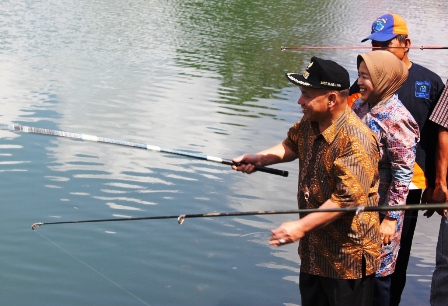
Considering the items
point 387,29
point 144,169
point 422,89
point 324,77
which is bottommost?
point 144,169

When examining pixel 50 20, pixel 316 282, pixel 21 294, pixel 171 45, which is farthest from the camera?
pixel 50 20

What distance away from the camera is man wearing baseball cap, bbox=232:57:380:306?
10.8 ft

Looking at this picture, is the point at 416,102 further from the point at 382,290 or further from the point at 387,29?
the point at 382,290

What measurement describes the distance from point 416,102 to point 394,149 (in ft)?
1.73

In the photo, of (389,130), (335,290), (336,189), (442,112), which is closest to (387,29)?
(442,112)

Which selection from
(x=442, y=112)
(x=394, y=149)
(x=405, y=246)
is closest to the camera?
(x=394, y=149)

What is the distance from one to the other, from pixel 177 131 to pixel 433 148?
4.72 metres

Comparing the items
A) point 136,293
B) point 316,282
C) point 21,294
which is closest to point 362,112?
point 316,282

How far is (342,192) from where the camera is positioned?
3275 mm

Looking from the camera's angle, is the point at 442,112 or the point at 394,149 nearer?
the point at 394,149

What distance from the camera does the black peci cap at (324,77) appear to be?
3395 mm

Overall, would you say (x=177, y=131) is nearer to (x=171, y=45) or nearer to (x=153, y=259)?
(x=153, y=259)

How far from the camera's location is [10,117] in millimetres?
8734

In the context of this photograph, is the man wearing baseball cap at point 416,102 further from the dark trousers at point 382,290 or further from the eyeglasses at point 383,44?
the dark trousers at point 382,290
